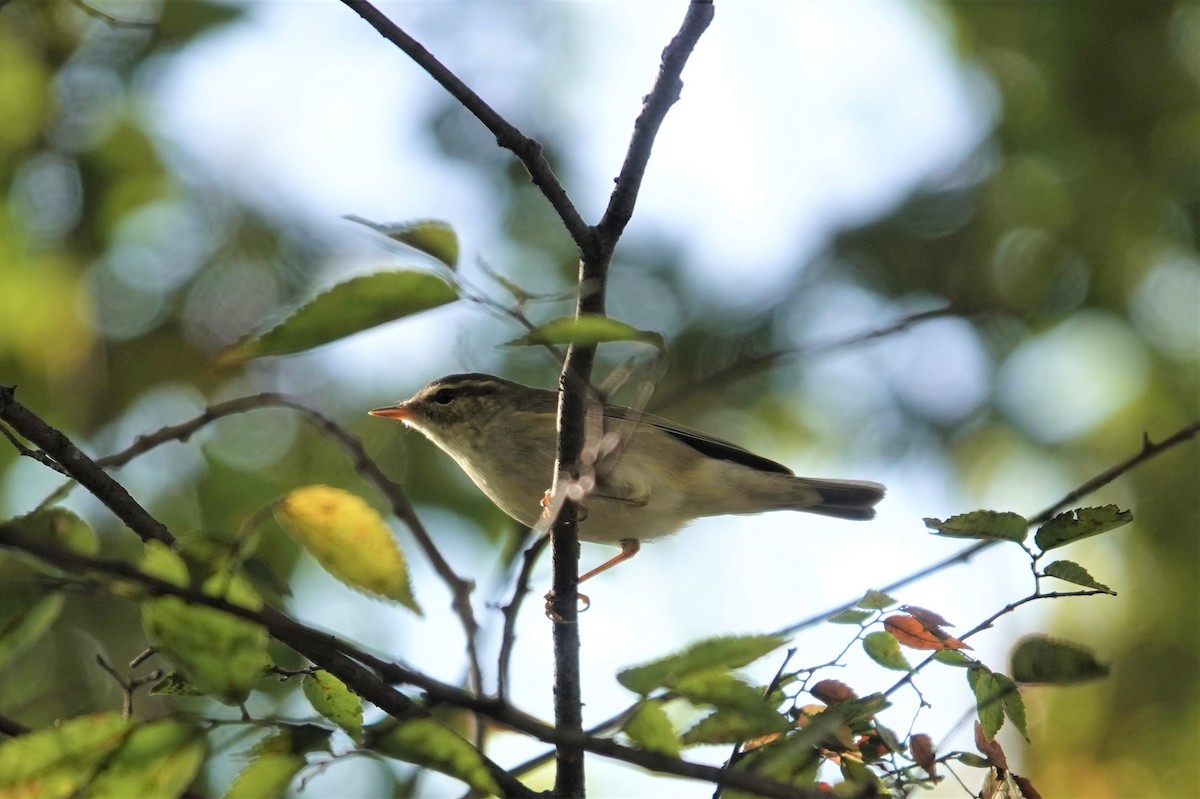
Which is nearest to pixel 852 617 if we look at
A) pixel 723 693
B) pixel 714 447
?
pixel 723 693

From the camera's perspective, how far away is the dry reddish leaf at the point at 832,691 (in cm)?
201

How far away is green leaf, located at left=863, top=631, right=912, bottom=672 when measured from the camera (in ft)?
6.59

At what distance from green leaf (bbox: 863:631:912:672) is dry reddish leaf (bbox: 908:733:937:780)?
0.13 metres

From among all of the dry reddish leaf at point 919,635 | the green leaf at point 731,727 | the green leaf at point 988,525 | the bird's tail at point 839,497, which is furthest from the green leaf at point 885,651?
the bird's tail at point 839,497

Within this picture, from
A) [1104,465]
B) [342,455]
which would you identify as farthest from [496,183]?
[1104,465]

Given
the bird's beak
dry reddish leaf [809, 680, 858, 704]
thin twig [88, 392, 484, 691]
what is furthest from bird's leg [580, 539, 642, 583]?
dry reddish leaf [809, 680, 858, 704]

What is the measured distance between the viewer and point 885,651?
2027 millimetres

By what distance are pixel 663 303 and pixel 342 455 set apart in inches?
72.1

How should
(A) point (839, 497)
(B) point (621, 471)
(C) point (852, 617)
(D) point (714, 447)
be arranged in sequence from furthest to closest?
(A) point (839, 497) < (D) point (714, 447) < (B) point (621, 471) < (C) point (852, 617)

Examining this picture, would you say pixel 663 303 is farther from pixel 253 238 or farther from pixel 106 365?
pixel 106 365

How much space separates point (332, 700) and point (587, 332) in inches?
31.0

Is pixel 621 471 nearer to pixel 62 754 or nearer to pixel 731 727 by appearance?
pixel 731 727

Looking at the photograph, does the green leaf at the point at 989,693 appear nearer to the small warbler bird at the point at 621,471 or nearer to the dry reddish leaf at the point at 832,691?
the dry reddish leaf at the point at 832,691

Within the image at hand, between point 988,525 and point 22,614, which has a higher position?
point 988,525
